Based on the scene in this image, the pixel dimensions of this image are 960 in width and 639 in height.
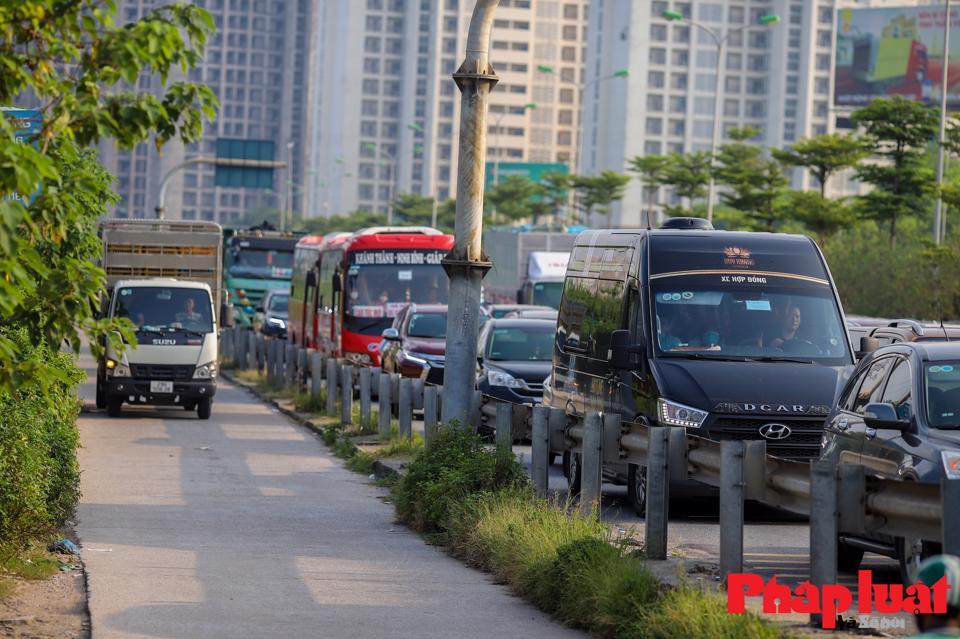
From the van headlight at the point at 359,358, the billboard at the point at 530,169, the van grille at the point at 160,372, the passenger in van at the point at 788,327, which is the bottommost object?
the van headlight at the point at 359,358

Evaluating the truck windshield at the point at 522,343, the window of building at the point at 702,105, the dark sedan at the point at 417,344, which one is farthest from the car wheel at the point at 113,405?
the window of building at the point at 702,105

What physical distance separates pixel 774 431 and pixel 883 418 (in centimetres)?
369

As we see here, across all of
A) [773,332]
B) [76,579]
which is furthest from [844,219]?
[76,579]

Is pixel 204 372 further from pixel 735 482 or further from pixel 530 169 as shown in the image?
pixel 530 169

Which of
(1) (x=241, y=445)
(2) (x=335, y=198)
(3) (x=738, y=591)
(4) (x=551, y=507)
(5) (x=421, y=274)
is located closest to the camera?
(3) (x=738, y=591)

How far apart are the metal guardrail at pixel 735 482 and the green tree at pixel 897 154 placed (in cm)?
3402

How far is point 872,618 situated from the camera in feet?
25.7

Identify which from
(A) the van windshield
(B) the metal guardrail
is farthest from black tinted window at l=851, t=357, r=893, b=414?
(A) the van windshield

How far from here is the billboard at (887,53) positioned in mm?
98750

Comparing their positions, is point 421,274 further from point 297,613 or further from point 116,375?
point 297,613

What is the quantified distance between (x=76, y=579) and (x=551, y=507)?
10.9ft

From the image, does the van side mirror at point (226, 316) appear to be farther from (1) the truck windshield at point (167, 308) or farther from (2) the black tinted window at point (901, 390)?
(2) the black tinted window at point (901, 390)

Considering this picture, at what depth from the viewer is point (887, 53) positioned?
3932 inches

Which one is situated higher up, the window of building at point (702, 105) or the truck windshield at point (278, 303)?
the window of building at point (702, 105)
